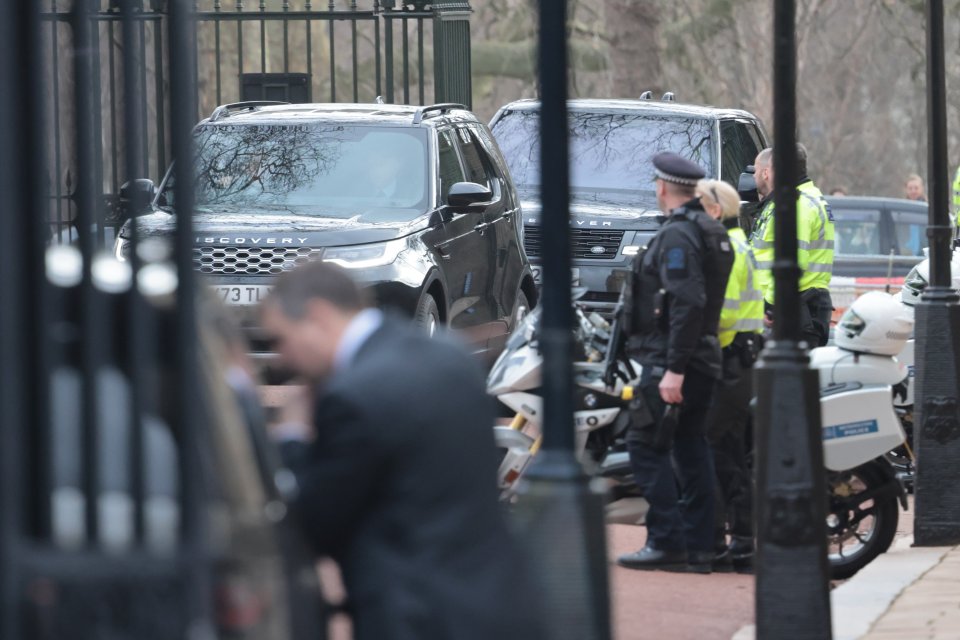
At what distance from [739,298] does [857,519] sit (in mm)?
1155

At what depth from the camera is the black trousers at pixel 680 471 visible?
8.28m

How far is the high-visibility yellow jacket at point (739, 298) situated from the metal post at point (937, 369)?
127cm

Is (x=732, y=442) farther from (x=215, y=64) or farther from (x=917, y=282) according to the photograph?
(x=215, y=64)

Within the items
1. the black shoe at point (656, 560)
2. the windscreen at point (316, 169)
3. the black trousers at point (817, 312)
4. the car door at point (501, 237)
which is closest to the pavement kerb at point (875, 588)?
the black shoe at point (656, 560)

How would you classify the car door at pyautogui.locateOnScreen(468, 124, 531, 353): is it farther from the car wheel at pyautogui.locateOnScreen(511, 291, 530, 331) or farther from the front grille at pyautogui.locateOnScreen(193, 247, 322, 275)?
the front grille at pyautogui.locateOnScreen(193, 247, 322, 275)

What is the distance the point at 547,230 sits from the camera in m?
4.62

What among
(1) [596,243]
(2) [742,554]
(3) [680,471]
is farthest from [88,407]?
(1) [596,243]

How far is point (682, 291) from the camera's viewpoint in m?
8.10

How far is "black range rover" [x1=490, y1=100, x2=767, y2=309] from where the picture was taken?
1479 cm

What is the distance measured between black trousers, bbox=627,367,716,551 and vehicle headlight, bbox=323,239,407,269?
142 inches

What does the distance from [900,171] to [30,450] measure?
39421 mm

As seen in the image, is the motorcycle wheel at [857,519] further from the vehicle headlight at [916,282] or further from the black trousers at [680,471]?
the vehicle headlight at [916,282]

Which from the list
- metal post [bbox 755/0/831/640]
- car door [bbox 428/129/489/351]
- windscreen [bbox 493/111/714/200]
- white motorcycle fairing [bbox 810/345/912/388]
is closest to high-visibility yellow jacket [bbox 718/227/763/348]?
white motorcycle fairing [bbox 810/345/912/388]

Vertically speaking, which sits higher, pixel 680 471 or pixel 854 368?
pixel 854 368
